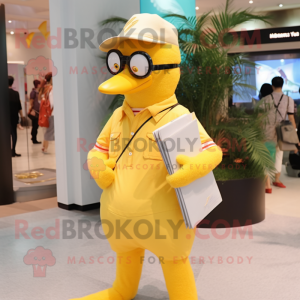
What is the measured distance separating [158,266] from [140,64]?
1.84 metres

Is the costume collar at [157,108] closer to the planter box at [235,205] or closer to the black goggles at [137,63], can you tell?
the black goggles at [137,63]

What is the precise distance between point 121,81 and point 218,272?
182cm

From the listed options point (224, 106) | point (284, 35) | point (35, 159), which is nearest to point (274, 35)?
point (284, 35)

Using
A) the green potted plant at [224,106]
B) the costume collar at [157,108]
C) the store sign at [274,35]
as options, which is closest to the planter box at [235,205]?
the green potted plant at [224,106]

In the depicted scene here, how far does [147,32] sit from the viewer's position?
221cm

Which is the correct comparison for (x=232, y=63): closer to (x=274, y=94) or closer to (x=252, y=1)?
(x=274, y=94)

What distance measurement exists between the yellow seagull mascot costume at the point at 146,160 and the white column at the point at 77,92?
2.66 m

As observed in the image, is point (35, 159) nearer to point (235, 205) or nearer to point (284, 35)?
point (235, 205)

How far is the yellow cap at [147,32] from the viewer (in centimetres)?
219

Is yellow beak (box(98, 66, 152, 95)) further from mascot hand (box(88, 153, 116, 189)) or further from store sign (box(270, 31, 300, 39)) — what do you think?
store sign (box(270, 31, 300, 39))

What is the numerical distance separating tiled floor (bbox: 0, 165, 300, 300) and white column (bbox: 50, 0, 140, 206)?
577mm

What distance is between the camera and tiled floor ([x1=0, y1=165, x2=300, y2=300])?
2900mm

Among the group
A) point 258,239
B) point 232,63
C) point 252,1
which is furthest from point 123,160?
point 252,1

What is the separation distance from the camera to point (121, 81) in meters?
2.17
